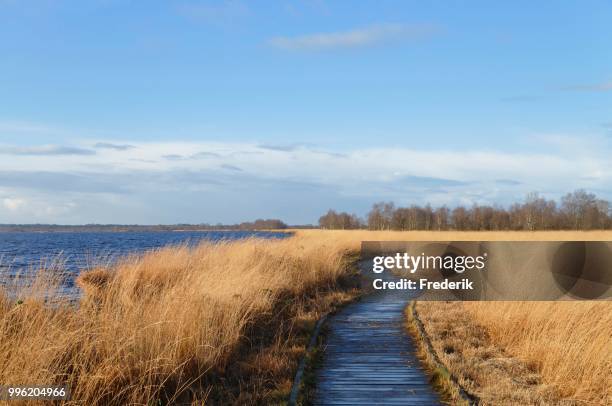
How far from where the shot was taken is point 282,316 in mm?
11852

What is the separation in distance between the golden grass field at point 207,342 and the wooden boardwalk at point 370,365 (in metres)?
0.54

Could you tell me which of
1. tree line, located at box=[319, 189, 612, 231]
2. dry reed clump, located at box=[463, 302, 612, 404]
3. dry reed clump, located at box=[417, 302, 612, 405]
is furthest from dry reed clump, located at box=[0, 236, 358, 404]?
tree line, located at box=[319, 189, 612, 231]

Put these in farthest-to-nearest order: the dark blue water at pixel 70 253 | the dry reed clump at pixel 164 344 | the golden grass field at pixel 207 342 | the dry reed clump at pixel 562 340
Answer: the dark blue water at pixel 70 253 < the dry reed clump at pixel 562 340 < the golden grass field at pixel 207 342 < the dry reed clump at pixel 164 344

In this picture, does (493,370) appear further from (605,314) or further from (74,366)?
(74,366)

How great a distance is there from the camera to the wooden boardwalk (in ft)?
23.4

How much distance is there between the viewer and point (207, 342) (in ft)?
27.0

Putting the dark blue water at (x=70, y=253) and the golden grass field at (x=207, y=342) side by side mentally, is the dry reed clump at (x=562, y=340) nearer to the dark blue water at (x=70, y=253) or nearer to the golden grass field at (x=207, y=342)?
the golden grass field at (x=207, y=342)

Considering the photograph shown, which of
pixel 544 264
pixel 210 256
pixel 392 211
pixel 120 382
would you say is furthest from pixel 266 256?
pixel 392 211

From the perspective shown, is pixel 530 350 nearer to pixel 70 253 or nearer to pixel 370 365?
pixel 370 365

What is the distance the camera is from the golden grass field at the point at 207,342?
21.0ft

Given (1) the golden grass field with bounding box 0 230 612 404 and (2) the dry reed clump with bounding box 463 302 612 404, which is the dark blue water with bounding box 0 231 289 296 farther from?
(2) the dry reed clump with bounding box 463 302 612 404

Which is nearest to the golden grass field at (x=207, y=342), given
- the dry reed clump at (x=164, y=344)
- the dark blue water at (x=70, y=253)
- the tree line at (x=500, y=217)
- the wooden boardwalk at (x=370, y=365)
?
the dry reed clump at (x=164, y=344)

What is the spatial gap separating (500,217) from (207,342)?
76019 millimetres

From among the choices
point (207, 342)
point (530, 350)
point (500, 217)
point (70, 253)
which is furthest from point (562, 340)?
point (500, 217)
